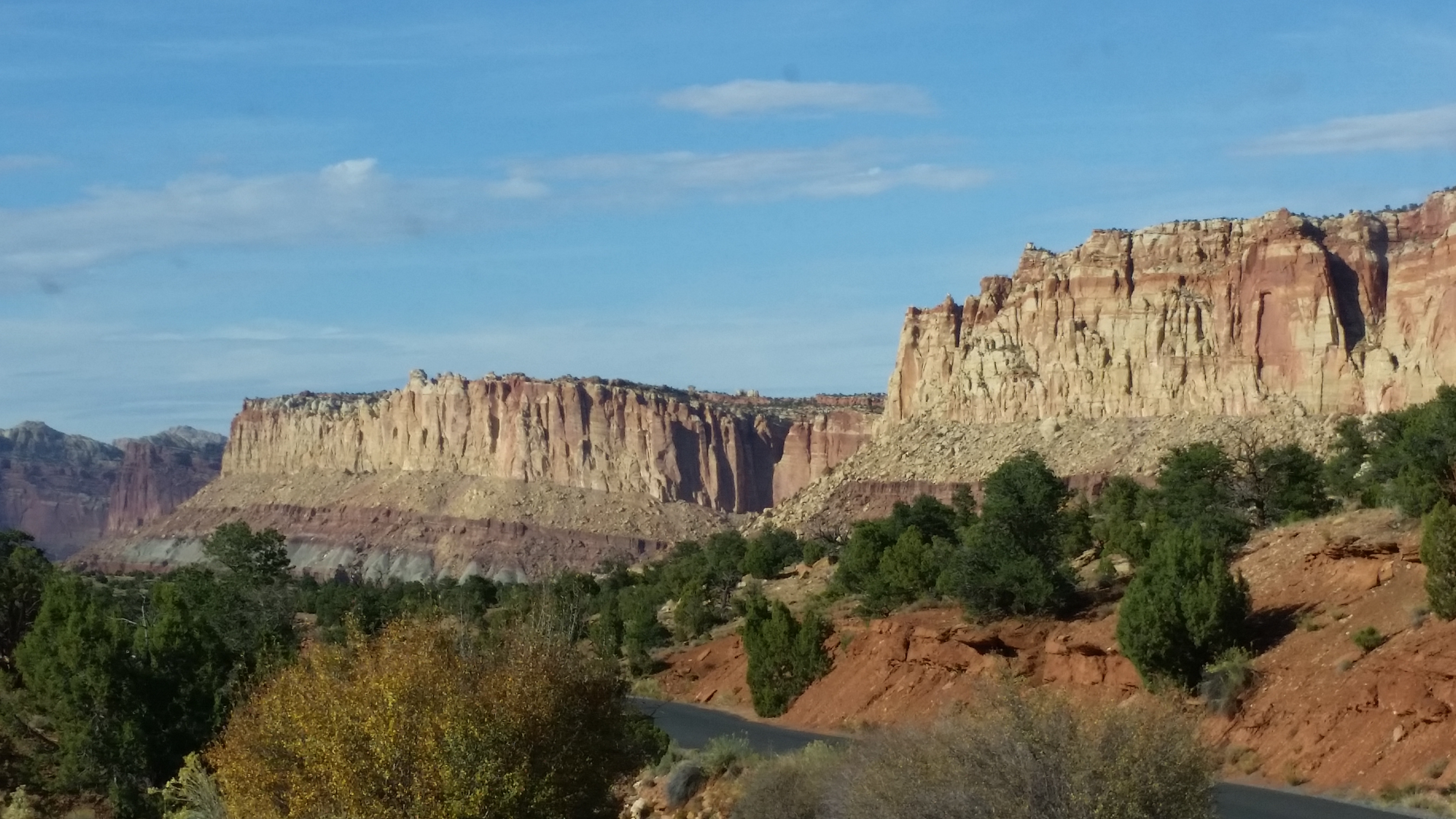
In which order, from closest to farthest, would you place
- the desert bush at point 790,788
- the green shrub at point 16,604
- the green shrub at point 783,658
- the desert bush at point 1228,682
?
the desert bush at point 790,788, the desert bush at point 1228,682, the green shrub at point 16,604, the green shrub at point 783,658

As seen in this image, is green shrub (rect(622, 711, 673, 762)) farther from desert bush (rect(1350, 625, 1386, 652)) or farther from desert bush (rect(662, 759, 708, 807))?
desert bush (rect(1350, 625, 1386, 652))

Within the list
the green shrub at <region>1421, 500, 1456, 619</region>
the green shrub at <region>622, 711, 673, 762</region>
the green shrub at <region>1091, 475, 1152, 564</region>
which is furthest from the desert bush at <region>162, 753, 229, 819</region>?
the green shrub at <region>1091, 475, 1152, 564</region>

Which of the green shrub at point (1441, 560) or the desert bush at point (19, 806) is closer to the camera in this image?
the desert bush at point (19, 806)

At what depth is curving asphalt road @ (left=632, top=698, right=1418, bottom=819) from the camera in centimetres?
3422

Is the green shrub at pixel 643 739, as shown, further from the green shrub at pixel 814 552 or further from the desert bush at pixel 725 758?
the green shrub at pixel 814 552

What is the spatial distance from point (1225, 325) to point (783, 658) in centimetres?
6265

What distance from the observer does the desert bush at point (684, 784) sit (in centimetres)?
3750

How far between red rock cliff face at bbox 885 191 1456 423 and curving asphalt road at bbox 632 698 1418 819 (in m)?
52.5

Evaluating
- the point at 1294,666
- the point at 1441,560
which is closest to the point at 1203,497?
the point at 1294,666

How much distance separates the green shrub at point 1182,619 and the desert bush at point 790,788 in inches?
615

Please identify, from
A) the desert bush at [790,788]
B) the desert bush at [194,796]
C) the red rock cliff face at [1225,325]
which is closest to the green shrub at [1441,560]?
the desert bush at [790,788]

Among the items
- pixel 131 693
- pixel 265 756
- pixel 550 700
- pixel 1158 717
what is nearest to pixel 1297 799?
pixel 1158 717

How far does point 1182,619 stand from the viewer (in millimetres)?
47219

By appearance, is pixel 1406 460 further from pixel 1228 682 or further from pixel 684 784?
pixel 684 784
